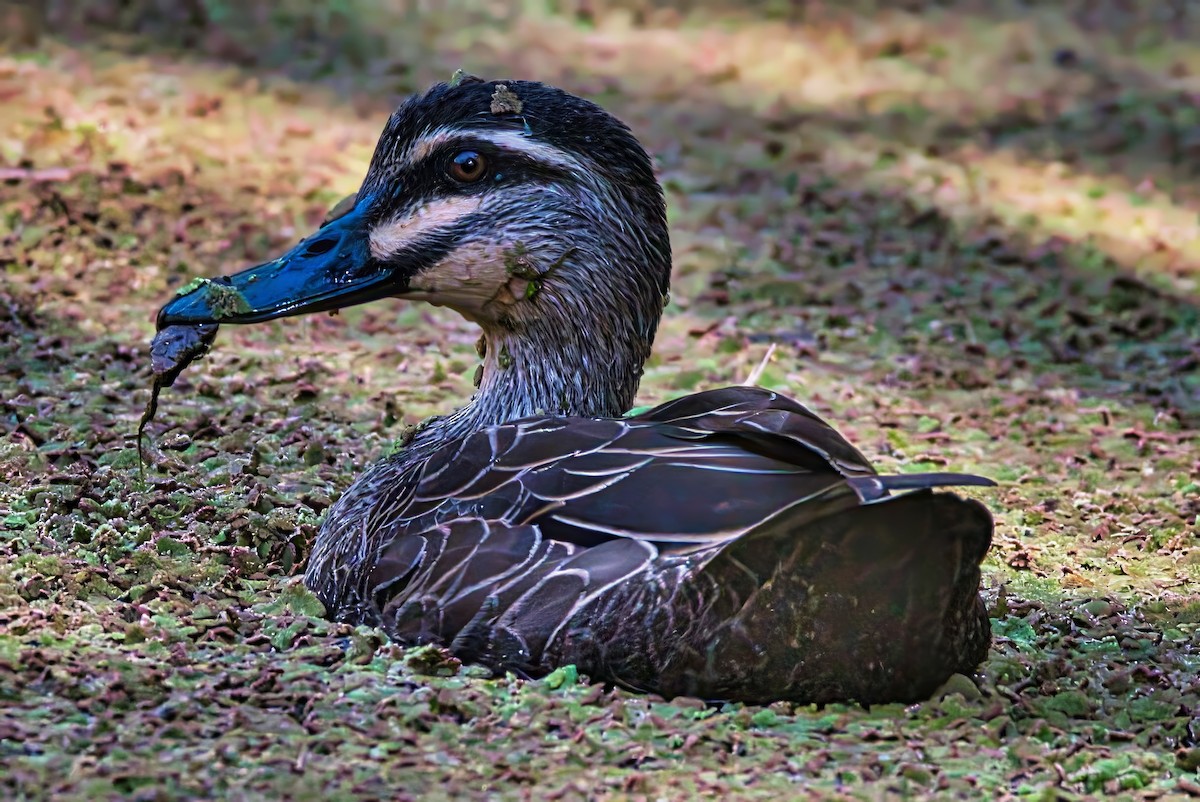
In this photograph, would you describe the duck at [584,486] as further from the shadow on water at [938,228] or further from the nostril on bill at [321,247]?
the shadow on water at [938,228]

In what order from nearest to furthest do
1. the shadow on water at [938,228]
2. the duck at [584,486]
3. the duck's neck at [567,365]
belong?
the duck at [584,486] → the duck's neck at [567,365] → the shadow on water at [938,228]

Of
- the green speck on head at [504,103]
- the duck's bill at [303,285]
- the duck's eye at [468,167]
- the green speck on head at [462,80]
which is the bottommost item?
the duck's bill at [303,285]

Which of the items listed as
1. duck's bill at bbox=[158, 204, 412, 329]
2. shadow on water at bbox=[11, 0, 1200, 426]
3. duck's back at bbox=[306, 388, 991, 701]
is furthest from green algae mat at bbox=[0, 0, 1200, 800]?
duck's bill at bbox=[158, 204, 412, 329]

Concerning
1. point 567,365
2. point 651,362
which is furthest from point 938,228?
point 567,365

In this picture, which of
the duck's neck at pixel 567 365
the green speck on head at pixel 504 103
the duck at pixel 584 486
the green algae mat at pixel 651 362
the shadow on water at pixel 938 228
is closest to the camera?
the green algae mat at pixel 651 362

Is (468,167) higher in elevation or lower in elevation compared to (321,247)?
higher

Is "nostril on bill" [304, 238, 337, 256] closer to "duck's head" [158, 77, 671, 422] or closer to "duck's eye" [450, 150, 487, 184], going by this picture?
"duck's head" [158, 77, 671, 422]

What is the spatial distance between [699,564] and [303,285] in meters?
1.84

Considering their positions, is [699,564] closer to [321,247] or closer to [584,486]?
[584,486]

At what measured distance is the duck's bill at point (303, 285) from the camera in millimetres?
5391

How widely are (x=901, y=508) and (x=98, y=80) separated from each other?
8.35 m

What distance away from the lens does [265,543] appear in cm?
581

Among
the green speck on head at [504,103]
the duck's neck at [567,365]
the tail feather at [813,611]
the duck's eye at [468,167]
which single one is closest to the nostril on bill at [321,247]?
the duck's eye at [468,167]

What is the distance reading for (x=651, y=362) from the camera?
8461mm
